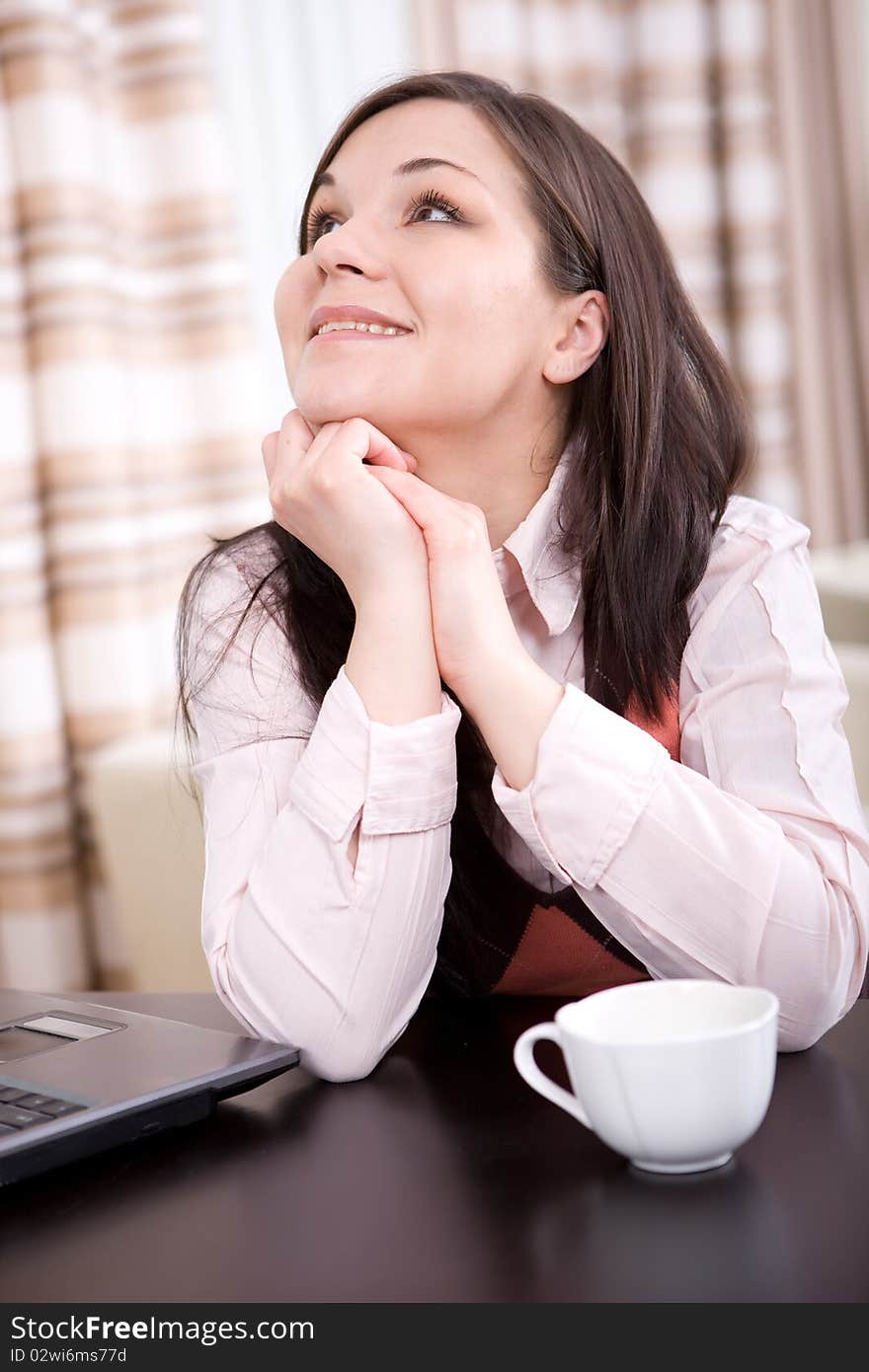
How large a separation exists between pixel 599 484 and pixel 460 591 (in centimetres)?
32

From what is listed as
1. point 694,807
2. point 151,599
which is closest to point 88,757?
point 151,599

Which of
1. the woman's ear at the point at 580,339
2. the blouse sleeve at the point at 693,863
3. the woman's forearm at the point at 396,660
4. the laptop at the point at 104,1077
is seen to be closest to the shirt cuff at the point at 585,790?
the blouse sleeve at the point at 693,863

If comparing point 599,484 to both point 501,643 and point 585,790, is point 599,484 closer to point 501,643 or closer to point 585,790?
point 501,643

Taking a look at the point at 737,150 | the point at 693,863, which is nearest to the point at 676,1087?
the point at 693,863

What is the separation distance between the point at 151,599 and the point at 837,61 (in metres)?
2.41

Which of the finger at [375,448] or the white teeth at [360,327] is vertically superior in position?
the white teeth at [360,327]

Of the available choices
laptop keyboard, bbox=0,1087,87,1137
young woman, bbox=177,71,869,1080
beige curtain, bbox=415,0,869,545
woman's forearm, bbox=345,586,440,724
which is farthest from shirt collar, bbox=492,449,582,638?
beige curtain, bbox=415,0,869,545

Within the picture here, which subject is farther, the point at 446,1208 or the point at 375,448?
the point at 375,448

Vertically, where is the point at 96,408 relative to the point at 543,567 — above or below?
above

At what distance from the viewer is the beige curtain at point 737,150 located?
3.47 metres

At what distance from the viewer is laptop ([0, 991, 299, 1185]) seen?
27.6 inches

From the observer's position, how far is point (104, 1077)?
0.78 metres

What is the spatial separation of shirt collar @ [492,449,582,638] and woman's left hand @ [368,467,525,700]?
0.14 metres

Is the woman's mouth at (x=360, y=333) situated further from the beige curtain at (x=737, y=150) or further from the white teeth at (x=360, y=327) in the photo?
the beige curtain at (x=737, y=150)
